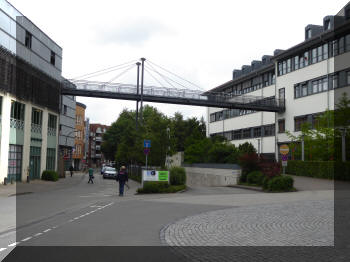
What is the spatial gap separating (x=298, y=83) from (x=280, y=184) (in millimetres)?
24016

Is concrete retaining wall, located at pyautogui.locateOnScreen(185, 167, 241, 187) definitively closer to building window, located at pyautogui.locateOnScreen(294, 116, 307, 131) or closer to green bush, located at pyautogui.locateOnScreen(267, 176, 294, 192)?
green bush, located at pyautogui.locateOnScreen(267, 176, 294, 192)

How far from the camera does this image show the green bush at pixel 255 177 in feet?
98.8

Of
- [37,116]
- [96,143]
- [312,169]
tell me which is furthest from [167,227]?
[96,143]

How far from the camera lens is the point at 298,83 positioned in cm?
4672

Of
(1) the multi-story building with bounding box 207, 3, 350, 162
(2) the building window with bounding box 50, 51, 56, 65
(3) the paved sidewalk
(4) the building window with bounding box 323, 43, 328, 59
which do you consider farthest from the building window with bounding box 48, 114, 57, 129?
(4) the building window with bounding box 323, 43, 328, 59

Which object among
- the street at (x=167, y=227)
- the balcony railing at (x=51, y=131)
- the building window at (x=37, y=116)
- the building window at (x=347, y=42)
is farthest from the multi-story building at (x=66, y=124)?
the street at (x=167, y=227)

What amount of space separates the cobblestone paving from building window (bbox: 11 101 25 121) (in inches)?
935

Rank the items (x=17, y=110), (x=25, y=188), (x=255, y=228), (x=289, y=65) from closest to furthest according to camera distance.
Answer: (x=255, y=228) < (x=25, y=188) < (x=17, y=110) < (x=289, y=65)

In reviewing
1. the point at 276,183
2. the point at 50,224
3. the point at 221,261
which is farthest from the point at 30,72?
the point at 221,261

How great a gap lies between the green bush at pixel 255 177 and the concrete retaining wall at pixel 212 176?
8.58ft

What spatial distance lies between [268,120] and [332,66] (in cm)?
1334

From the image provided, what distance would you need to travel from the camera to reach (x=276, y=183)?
25500 millimetres

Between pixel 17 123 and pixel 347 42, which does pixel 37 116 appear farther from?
pixel 347 42

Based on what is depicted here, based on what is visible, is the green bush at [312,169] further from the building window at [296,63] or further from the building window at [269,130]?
the building window at [296,63]
